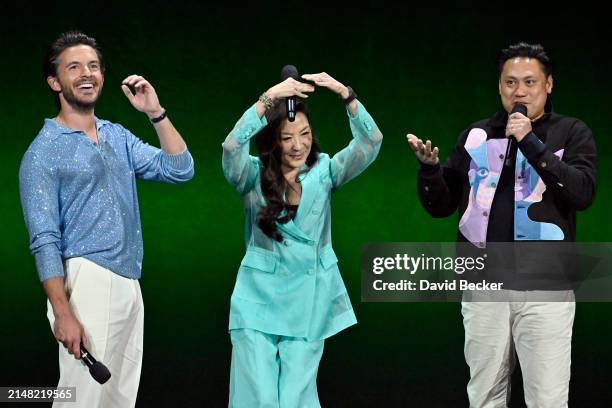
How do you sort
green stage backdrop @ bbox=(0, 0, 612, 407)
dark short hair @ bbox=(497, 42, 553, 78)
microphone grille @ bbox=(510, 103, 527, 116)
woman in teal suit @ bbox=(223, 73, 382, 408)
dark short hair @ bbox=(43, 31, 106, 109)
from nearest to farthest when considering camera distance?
dark short hair @ bbox=(43, 31, 106, 109)
woman in teal suit @ bbox=(223, 73, 382, 408)
microphone grille @ bbox=(510, 103, 527, 116)
dark short hair @ bbox=(497, 42, 553, 78)
green stage backdrop @ bbox=(0, 0, 612, 407)

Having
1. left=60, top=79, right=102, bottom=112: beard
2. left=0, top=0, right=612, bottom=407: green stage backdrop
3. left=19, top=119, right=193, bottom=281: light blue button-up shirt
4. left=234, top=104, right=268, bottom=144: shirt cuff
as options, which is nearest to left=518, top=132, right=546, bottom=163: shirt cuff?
left=234, top=104, right=268, bottom=144: shirt cuff

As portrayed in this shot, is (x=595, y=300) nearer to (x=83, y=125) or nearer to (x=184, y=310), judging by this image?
(x=184, y=310)

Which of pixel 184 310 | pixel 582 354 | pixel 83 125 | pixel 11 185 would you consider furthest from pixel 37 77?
pixel 582 354

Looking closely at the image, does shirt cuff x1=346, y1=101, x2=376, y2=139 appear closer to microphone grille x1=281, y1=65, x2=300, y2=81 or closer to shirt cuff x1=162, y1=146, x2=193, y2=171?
microphone grille x1=281, y1=65, x2=300, y2=81

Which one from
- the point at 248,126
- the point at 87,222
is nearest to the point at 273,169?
the point at 248,126

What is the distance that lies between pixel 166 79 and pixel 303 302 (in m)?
2.60

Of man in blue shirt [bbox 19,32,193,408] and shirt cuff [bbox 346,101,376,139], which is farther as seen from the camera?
shirt cuff [bbox 346,101,376,139]

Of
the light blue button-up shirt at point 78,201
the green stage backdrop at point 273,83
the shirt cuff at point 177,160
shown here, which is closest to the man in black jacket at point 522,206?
the shirt cuff at point 177,160

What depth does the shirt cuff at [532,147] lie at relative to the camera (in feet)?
12.0

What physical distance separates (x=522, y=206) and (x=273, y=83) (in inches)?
97.4

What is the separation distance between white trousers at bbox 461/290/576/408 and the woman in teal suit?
1.51 ft

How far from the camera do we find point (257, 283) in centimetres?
371

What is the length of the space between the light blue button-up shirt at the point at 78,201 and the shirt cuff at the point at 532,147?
1263 millimetres

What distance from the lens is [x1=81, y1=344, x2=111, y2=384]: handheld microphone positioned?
329cm
